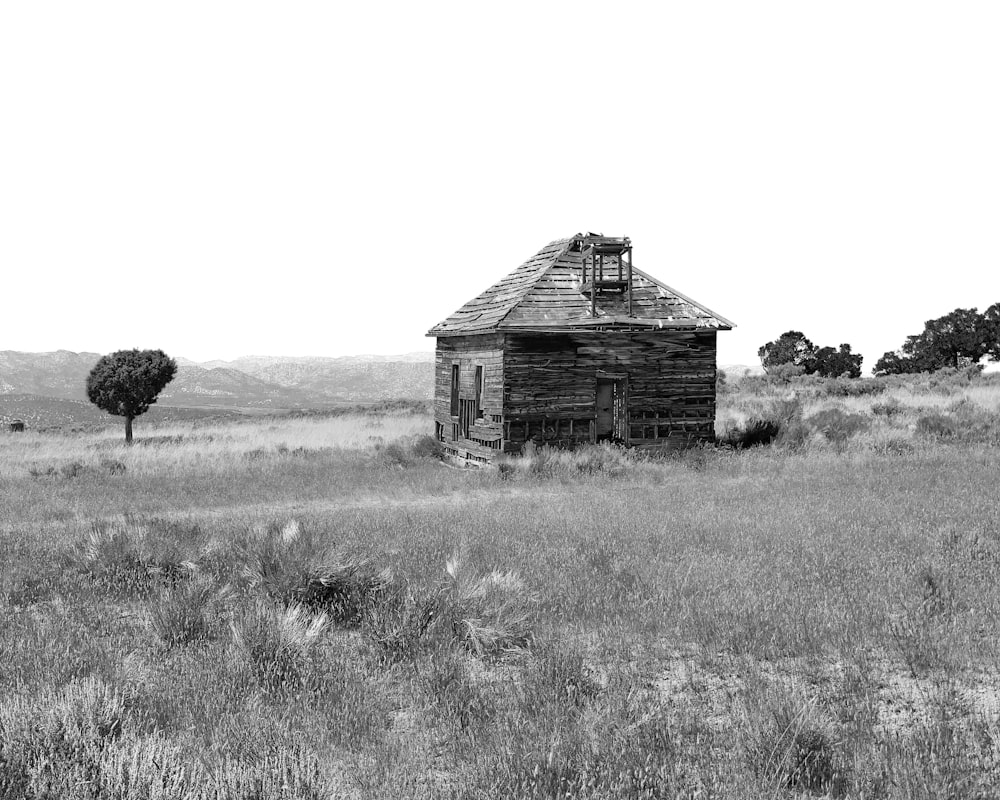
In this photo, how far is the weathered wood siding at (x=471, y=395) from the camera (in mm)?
19578

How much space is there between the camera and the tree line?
5731cm

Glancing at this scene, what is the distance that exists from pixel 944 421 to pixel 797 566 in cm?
1498

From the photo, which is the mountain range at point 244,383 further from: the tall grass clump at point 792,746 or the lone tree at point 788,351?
the tall grass clump at point 792,746

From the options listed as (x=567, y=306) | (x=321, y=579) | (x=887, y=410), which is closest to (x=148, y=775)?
(x=321, y=579)

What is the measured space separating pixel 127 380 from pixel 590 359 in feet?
62.5

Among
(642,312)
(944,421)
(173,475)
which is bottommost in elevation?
(173,475)

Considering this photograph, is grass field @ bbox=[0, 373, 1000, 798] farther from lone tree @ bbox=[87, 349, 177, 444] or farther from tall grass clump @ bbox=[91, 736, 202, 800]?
lone tree @ bbox=[87, 349, 177, 444]

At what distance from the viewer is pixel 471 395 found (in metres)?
21.5

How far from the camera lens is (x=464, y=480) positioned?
54.2 ft

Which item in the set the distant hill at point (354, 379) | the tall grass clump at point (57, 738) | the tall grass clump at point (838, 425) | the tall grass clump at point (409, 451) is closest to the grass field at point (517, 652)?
the tall grass clump at point (57, 738)

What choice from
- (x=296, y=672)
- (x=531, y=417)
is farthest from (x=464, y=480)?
(x=296, y=672)

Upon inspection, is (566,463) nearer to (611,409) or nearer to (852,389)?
(611,409)

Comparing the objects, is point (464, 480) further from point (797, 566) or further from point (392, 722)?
point (392, 722)

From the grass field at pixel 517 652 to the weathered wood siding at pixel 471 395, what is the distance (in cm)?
757
